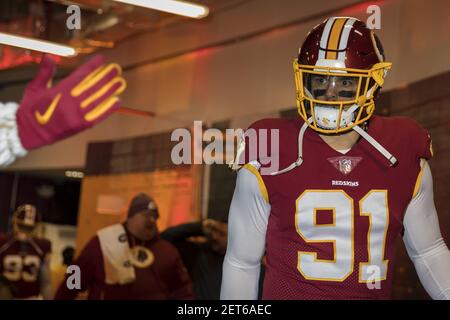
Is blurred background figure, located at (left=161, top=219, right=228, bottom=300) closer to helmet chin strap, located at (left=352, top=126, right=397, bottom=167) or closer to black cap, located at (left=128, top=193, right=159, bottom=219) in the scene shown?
black cap, located at (left=128, top=193, right=159, bottom=219)

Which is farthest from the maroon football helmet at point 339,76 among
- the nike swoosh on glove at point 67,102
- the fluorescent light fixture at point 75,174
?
the fluorescent light fixture at point 75,174

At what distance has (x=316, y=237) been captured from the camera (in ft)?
4.97

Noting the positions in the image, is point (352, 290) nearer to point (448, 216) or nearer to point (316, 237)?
point (316, 237)

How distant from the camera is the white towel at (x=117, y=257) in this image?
3.24m

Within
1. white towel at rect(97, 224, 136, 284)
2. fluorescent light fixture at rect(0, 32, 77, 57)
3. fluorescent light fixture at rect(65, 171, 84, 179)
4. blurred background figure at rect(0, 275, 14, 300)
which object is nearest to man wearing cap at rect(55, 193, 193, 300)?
white towel at rect(97, 224, 136, 284)

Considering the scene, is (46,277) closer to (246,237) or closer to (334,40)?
(246,237)

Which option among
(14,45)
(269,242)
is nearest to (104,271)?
(14,45)

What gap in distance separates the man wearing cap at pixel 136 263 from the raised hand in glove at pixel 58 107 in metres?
0.51

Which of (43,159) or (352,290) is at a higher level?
(43,159)

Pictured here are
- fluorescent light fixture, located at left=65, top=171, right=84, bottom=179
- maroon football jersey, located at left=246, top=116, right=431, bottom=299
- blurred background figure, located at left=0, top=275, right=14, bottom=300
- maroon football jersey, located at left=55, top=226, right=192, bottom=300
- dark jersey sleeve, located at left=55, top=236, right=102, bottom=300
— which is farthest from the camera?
fluorescent light fixture, located at left=65, top=171, right=84, bottom=179

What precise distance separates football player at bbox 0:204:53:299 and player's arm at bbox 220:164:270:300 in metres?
2.29

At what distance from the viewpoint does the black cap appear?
11.0ft

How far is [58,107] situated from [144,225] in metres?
0.68

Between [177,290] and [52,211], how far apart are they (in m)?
1.10
